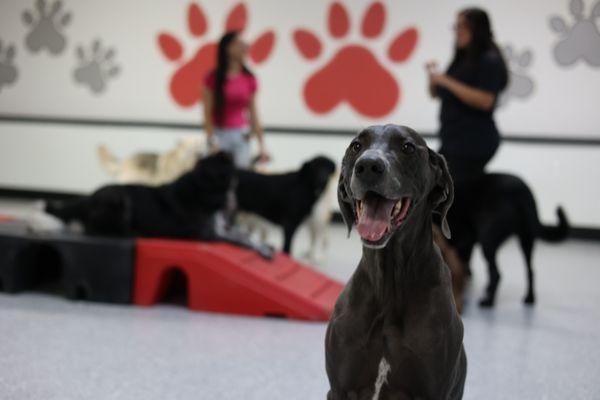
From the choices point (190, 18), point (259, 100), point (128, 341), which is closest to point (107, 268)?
point (128, 341)

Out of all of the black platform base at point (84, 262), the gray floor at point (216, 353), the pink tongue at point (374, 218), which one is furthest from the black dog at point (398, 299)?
the black platform base at point (84, 262)

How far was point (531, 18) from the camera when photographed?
6.34 metres

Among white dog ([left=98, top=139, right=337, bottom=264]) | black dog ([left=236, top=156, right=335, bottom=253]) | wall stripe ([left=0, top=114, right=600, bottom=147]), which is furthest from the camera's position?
wall stripe ([left=0, top=114, right=600, bottom=147])

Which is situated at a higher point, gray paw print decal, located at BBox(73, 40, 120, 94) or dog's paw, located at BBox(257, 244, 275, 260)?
gray paw print decal, located at BBox(73, 40, 120, 94)

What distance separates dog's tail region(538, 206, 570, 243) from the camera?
3.94 m

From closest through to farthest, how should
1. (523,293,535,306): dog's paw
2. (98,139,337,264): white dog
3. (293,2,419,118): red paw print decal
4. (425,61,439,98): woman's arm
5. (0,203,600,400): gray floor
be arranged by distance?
(0,203,600,400): gray floor < (425,61,439,98): woman's arm < (523,293,535,306): dog's paw < (98,139,337,264): white dog < (293,2,419,118): red paw print decal

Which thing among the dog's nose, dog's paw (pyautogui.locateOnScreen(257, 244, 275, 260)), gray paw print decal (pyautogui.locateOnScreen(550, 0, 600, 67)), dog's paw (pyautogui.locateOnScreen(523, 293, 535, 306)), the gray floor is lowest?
dog's paw (pyautogui.locateOnScreen(523, 293, 535, 306))

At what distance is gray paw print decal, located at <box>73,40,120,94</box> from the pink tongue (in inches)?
268

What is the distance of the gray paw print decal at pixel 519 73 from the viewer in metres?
6.41

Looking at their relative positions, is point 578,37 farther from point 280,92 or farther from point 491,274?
point 491,274

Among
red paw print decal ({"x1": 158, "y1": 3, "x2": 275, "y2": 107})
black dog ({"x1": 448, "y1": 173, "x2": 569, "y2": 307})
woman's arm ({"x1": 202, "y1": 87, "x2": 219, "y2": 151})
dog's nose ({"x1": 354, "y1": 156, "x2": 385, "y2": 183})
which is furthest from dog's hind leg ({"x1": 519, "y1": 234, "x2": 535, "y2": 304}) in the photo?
red paw print decal ({"x1": 158, "y1": 3, "x2": 275, "y2": 107})

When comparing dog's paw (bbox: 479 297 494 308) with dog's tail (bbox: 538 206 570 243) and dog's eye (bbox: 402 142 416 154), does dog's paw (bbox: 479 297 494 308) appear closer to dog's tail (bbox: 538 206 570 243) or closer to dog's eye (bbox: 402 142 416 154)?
dog's tail (bbox: 538 206 570 243)

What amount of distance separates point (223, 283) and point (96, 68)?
5163 millimetres

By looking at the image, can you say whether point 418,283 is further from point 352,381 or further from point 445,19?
point 445,19
